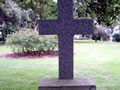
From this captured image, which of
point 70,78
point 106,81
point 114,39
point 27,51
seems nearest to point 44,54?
point 27,51

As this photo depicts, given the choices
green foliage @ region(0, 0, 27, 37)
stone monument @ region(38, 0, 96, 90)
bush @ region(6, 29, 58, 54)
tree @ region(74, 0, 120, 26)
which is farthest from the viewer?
green foliage @ region(0, 0, 27, 37)

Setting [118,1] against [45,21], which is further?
[118,1]

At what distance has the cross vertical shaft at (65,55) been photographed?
10.7 feet

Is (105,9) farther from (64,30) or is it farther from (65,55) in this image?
(65,55)

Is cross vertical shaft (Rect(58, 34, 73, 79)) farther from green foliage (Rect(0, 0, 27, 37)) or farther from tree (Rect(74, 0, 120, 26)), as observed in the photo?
green foliage (Rect(0, 0, 27, 37))

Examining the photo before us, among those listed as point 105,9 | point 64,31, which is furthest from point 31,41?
point 64,31

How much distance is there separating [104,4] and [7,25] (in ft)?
80.5

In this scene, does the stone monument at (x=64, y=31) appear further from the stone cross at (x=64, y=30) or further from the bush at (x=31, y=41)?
the bush at (x=31, y=41)

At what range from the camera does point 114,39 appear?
39.1 m

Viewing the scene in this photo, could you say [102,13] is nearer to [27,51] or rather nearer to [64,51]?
[64,51]

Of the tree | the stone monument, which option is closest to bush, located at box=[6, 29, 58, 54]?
the tree

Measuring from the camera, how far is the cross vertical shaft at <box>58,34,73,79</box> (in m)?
3.26

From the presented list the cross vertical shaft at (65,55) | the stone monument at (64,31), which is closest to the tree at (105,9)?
the stone monument at (64,31)

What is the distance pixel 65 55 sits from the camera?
3258 mm
